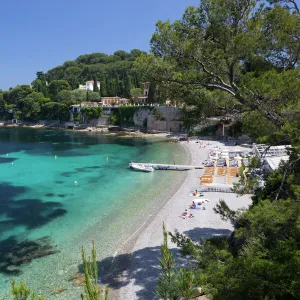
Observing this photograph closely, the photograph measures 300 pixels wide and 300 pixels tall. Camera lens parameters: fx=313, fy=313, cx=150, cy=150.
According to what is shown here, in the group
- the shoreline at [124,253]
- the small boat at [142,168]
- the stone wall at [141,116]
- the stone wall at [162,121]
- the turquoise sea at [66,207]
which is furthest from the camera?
the stone wall at [141,116]

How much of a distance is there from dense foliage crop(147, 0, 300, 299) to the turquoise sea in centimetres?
664

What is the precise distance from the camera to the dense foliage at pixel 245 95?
6.06m

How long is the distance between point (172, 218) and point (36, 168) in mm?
20904

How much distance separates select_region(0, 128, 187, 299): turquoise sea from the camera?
1291cm

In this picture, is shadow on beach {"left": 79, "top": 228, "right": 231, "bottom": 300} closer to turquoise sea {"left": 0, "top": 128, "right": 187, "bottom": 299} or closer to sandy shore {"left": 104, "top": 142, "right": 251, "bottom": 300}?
sandy shore {"left": 104, "top": 142, "right": 251, "bottom": 300}

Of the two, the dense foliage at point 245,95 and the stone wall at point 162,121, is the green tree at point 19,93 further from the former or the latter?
the dense foliage at point 245,95

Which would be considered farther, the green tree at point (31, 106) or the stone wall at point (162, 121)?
the green tree at point (31, 106)

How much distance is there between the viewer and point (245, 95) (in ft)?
27.3

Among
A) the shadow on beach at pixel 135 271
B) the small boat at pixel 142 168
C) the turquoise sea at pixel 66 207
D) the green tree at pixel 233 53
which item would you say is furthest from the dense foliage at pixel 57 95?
the green tree at pixel 233 53

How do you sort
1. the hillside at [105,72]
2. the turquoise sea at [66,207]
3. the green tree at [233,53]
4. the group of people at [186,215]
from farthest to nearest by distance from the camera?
1. the hillside at [105,72]
2. the group of people at [186,215]
3. the turquoise sea at [66,207]
4. the green tree at [233,53]

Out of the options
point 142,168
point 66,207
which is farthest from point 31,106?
point 66,207

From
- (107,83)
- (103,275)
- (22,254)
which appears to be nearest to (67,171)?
(22,254)

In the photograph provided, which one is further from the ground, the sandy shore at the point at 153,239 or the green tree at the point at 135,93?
the green tree at the point at 135,93

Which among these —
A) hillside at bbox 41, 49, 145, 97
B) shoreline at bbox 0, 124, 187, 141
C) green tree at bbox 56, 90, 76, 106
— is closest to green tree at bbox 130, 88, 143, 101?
hillside at bbox 41, 49, 145, 97
